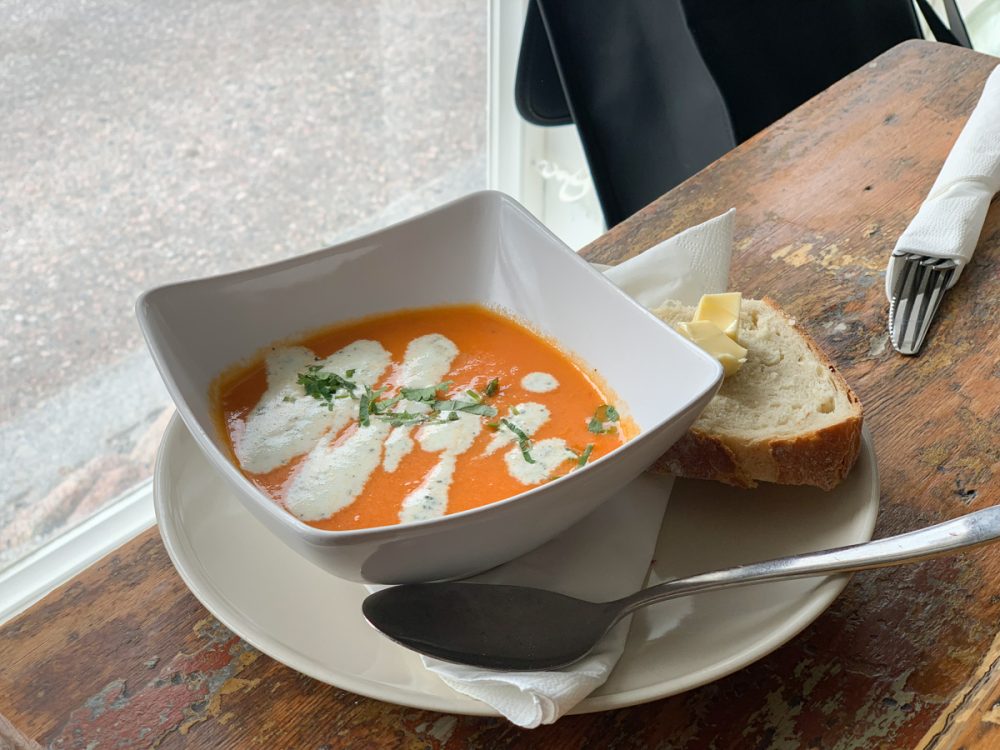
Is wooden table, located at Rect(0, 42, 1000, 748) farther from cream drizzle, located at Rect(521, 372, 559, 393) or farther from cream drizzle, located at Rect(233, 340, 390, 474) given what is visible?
cream drizzle, located at Rect(521, 372, 559, 393)

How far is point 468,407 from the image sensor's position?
3.12 feet

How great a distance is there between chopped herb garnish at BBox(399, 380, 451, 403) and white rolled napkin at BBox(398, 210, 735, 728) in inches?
7.4

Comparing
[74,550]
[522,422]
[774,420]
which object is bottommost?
[74,550]

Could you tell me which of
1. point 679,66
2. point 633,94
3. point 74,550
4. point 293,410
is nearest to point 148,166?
point 74,550

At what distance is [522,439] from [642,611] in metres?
0.19

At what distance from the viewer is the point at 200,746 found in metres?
0.77

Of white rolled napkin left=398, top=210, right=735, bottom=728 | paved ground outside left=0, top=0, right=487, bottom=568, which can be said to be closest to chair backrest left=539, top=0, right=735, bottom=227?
paved ground outside left=0, top=0, right=487, bottom=568

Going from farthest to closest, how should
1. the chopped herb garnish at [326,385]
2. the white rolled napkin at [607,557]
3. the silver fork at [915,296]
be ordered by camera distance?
the silver fork at [915,296]
the chopped herb garnish at [326,385]
the white rolled napkin at [607,557]

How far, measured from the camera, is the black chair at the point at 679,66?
203 cm

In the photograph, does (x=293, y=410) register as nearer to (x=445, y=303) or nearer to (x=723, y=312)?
(x=445, y=303)

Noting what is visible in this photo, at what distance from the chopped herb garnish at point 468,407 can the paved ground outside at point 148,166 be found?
1.53m

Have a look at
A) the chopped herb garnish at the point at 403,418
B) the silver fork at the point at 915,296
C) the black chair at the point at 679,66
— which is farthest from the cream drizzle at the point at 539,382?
the black chair at the point at 679,66

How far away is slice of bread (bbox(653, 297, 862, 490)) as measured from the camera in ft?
2.96

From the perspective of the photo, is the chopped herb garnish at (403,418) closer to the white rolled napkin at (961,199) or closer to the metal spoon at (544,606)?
the metal spoon at (544,606)
